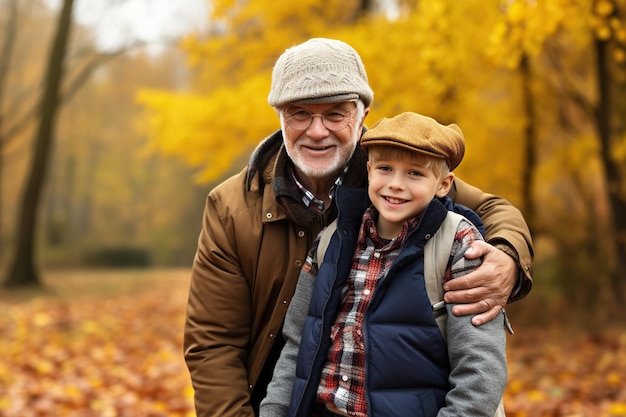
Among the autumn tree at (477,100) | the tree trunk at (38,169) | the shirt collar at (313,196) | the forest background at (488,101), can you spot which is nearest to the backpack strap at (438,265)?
the shirt collar at (313,196)

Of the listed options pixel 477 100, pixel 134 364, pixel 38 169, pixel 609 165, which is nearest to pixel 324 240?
pixel 134 364

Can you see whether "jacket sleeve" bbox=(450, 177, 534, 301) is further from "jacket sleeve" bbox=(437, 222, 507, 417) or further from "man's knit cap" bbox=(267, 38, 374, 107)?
"man's knit cap" bbox=(267, 38, 374, 107)

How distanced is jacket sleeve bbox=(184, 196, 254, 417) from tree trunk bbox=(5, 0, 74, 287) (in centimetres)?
1290

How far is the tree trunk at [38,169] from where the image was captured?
47.1 feet

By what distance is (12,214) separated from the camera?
2981 cm

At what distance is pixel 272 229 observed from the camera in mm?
2646

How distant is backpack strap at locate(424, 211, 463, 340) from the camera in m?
2.15

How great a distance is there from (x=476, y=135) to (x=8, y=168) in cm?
2372

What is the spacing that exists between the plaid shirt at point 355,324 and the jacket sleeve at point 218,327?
0.45 metres

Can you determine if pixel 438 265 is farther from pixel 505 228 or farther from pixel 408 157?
pixel 505 228

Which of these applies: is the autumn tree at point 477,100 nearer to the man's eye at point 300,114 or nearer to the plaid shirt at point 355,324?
the man's eye at point 300,114

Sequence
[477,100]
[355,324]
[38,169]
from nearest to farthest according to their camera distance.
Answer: [355,324], [477,100], [38,169]

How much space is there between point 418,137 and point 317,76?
1.64 feet

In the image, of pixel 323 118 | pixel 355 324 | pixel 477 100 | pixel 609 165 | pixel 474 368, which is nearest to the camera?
pixel 474 368
